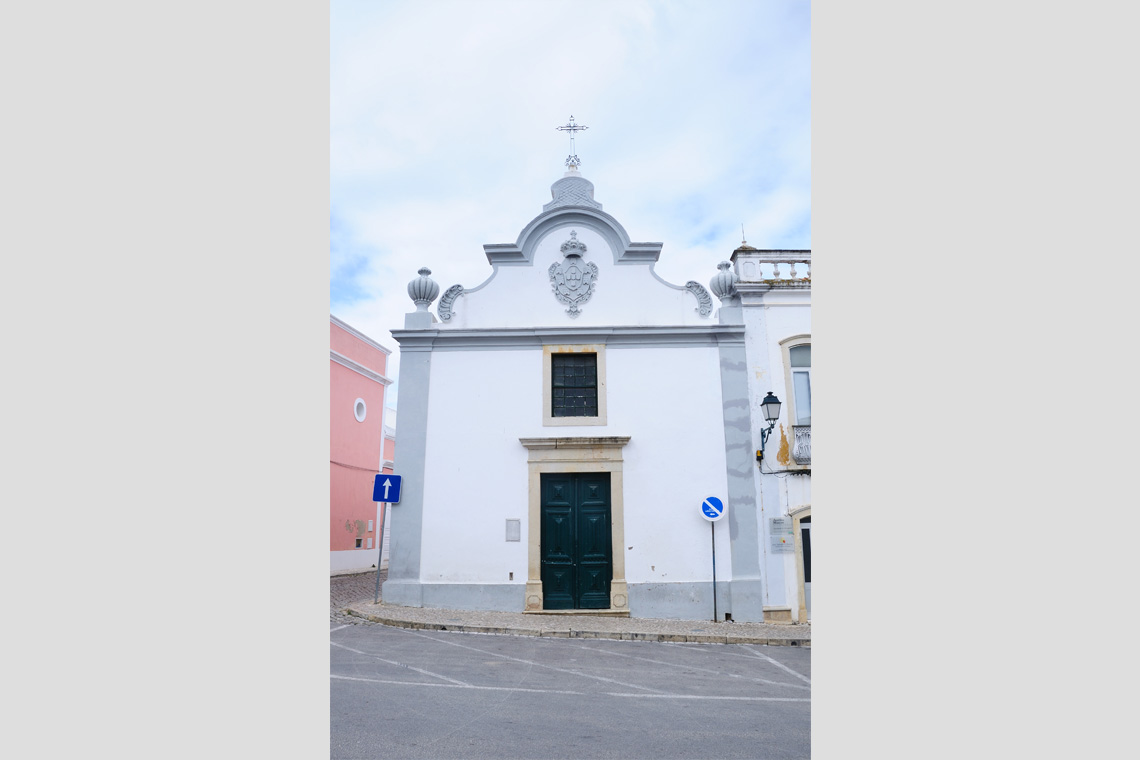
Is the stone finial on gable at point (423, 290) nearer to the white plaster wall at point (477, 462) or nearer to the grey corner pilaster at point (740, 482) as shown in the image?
the white plaster wall at point (477, 462)

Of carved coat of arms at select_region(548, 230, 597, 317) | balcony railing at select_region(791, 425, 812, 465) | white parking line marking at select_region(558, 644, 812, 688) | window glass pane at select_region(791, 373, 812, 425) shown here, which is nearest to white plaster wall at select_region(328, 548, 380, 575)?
carved coat of arms at select_region(548, 230, 597, 317)

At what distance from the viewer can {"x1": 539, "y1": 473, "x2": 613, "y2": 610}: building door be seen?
12406mm

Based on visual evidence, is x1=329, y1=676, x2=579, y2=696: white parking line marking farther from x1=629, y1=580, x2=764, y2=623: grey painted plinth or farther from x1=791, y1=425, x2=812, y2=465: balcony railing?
x1=791, y1=425, x2=812, y2=465: balcony railing

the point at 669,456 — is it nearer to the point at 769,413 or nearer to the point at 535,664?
the point at 769,413

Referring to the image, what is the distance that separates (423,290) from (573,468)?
436 centimetres

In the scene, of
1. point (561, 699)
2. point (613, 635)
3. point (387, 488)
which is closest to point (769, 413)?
point (613, 635)

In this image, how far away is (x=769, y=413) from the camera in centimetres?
1238

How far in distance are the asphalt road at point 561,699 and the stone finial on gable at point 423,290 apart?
20.1ft

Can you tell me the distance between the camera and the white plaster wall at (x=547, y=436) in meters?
12.5

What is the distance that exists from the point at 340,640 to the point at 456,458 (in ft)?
13.5

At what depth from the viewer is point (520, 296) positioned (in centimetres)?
1362

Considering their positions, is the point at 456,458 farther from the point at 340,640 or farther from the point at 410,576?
the point at 340,640

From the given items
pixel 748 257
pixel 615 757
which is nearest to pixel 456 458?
pixel 748 257

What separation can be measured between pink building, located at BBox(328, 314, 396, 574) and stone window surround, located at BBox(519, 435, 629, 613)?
9.06 meters
